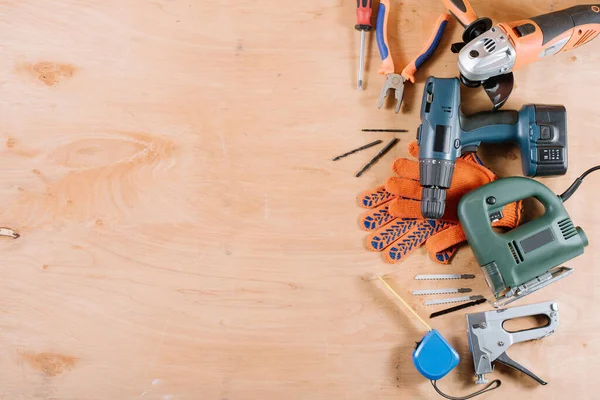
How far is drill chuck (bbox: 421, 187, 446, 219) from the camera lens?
1000mm

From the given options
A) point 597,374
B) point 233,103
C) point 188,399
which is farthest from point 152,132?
point 597,374

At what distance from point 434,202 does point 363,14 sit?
45cm

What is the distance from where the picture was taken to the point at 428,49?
1.07 metres

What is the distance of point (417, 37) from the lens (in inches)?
44.0

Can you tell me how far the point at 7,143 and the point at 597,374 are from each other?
149cm

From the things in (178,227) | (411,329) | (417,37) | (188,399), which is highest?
(417,37)

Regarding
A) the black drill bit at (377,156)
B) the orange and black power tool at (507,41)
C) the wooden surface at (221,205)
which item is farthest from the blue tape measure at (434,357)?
the orange and black power tool at (507,41)

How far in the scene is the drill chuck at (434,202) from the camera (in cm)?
100

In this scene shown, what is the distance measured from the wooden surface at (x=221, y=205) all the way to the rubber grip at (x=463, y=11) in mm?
90

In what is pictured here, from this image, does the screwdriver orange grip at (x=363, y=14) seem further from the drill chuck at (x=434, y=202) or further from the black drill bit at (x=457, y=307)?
the black drill bit at (x=457, y=307)

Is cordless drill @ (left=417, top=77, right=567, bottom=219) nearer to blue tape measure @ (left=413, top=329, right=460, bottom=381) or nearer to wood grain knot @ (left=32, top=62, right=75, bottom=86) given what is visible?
blue tape measure @ (left=413, top=329, right=460, bottom=381)

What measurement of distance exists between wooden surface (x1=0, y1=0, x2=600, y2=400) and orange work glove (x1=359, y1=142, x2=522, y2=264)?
1.5 inches

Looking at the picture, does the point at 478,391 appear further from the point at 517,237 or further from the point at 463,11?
the point at 463,11

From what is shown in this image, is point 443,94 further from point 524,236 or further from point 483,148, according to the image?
point 524,236
